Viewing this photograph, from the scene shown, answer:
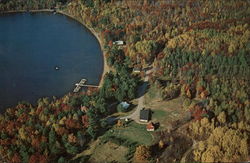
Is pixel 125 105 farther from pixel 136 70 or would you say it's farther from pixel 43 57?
pixel 43 57

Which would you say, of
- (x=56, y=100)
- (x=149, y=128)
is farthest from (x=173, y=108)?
(x=56, y=100)

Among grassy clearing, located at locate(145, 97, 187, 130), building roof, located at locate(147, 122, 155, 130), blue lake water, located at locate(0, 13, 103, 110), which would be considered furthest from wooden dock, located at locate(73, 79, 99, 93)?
building roof, located at locate(147, 122, 155, 130)

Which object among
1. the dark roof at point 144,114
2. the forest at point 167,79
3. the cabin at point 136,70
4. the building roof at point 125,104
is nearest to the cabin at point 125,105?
the building roof at point 125,104

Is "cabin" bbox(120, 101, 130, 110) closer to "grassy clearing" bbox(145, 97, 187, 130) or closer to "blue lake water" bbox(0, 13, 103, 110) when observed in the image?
"grassy clearing" bbox(145, 97, 187, 130)

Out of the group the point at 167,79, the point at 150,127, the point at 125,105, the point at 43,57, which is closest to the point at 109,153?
the point at 150,127

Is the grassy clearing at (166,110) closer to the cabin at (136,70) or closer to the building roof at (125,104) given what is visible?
the building roof at (125,104)

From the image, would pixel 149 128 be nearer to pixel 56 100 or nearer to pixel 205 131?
pixel 205 131
